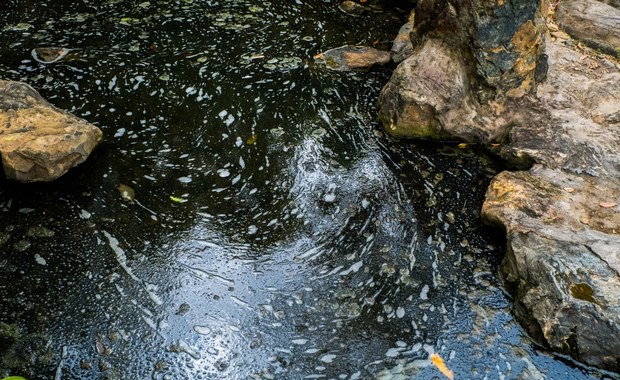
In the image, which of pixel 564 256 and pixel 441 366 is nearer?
pixel 441 366

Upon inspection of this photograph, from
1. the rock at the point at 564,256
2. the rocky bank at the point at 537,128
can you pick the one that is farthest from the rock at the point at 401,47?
the rock at the point at 564,256

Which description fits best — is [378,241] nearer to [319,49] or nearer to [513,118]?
[513,118]

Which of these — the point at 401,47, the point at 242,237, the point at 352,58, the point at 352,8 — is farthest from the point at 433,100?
the point at 352,8

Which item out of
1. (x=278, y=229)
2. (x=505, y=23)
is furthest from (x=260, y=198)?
(x=505, y=23)

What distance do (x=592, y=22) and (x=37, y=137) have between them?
21.3 feet

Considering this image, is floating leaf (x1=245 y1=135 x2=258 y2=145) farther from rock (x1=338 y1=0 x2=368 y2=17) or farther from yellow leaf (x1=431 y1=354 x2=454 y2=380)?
rock (x1=338 y1=0 x2=368 y2=17)

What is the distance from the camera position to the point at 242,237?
5066 millimetres

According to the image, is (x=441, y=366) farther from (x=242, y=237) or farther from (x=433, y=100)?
(x=433, y=100)

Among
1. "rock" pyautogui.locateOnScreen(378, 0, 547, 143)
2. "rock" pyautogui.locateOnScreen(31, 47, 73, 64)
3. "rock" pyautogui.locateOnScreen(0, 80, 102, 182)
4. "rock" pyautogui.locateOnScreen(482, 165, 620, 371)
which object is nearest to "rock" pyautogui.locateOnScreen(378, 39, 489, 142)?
"rock" pyautogui.locateOnScreen(378, 0, 547, 143)

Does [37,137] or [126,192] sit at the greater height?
[37,137]

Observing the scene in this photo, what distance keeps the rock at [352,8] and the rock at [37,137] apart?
4.52 meters

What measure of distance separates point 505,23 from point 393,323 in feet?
10.8

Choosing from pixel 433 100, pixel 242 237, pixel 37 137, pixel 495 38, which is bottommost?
pixel 242 237

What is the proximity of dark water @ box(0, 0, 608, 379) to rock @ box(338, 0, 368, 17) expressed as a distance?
66.3 inches
